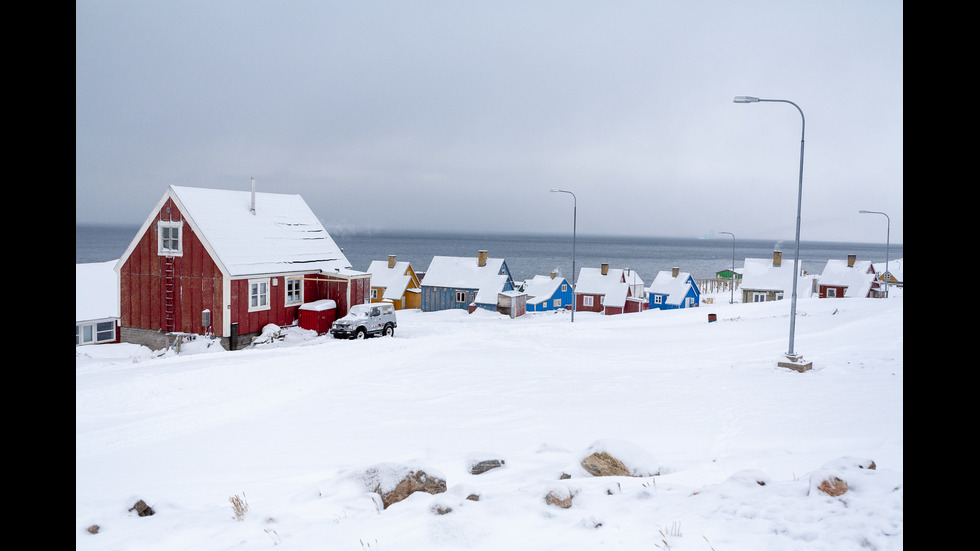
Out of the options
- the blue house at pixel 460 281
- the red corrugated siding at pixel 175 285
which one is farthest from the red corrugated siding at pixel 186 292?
the blue house at pixel 460 281

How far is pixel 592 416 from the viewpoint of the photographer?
1212cm

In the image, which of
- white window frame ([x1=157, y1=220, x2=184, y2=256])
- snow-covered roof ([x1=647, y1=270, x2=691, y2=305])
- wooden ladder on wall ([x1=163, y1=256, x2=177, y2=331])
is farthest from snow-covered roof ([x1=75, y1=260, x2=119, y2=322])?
snow-covered roof ([x1=647, y1=270, x2=691, y2=305])

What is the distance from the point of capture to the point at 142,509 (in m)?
6.96

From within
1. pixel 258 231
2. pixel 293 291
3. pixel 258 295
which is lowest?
pixel 258 295

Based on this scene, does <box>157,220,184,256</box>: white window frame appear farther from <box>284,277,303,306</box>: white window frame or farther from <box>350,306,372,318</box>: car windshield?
<box>350,306,372,318</box>: car windshield

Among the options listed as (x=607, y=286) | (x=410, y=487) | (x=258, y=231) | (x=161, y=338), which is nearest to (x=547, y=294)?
(x=607, y=286)

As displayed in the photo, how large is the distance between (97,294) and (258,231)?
11685mm

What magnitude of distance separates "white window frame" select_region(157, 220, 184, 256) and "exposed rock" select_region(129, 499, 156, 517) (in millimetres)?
23900

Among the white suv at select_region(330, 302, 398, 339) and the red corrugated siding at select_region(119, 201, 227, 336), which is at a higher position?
the red corrugated siding at select_region(119, 201, 227, 336)

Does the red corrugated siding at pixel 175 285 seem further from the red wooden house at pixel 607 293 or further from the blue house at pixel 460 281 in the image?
the red wooden house at pixel 607 293

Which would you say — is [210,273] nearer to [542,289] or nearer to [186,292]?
[186,292]

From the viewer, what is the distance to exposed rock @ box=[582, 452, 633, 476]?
8078mm
